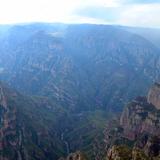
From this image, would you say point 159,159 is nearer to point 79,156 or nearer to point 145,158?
point 145,158

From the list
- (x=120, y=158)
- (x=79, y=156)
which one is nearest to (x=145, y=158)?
(x=120, y=158)

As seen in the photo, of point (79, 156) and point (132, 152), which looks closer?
point (132, 152)

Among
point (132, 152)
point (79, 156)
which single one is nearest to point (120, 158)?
point (132, 152)

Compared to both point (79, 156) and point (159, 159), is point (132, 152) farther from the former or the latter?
point (79, 156)

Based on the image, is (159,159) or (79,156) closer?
(159,159)

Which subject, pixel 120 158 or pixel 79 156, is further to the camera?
pixel 79 156

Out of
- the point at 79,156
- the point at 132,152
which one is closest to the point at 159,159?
the point at 132,152
